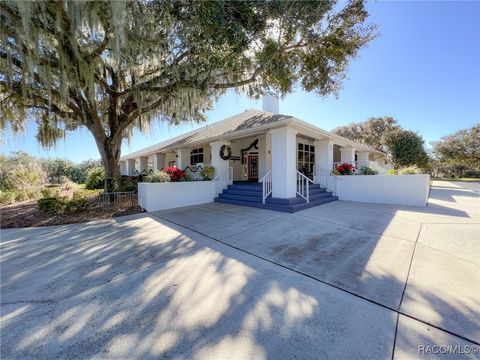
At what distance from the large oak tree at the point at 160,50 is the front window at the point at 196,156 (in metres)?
5.47

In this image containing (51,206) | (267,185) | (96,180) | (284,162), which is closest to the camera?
(51,206)

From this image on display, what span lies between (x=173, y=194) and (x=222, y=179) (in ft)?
8.79

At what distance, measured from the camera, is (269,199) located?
7.71 m

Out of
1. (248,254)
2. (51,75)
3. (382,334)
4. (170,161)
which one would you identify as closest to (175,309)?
(248,254)

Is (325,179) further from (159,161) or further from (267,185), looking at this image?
(159,161)

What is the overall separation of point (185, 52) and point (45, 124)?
7105 millimetres

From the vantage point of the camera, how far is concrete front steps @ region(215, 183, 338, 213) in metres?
7.05

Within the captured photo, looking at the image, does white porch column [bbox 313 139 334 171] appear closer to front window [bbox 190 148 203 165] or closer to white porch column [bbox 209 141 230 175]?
white porch column [bbox 209 141 230 175]

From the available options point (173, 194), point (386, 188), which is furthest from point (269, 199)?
point (386, 188)

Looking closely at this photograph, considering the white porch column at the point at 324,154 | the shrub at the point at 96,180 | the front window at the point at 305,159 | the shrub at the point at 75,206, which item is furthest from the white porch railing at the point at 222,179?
the shrub at the point at 96,180

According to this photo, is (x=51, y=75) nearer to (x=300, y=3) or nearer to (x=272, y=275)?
(x=300, y=3)

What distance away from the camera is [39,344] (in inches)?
66.7

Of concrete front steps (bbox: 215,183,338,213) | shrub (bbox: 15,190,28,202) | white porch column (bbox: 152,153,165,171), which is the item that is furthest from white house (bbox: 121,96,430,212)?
shrub (bbox: 15,190,28,202)

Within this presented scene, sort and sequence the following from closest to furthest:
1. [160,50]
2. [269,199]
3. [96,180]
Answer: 1. [160,50]
2. [269,199]
3. [96,180]
